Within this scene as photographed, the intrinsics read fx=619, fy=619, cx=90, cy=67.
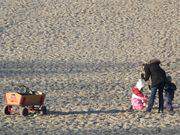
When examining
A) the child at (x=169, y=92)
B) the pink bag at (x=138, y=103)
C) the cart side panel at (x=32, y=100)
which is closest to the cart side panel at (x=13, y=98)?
the cart side panel at (x=32, y=100)

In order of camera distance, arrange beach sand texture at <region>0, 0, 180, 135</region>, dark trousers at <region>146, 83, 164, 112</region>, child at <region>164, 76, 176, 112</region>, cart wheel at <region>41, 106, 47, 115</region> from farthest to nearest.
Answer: child at <region>164, 76, 176, 112</region>, dark trousers at <region>146, 83, 164, 112</region>, cart wheel at <region>41, 106, 47, 115</region>, beach sand texture at <region>0, 0, 180, 135</region>

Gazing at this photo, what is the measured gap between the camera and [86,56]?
25.3 meters

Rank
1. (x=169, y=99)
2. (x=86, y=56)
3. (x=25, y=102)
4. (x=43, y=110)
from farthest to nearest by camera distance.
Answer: (x=86, y=56), (x=169, y=99), (x=43, y=110), (x=25, y=102)

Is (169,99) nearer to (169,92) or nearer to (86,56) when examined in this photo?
(169,92)

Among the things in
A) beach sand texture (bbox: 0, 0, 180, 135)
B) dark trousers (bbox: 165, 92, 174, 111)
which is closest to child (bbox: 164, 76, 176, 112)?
dark trousers (bbox: 165, 92, 174, 111)

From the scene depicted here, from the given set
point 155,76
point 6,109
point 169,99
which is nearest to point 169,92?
point 169,99

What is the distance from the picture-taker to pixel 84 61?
79.3 ft

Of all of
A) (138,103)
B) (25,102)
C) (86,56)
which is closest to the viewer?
(25,102)

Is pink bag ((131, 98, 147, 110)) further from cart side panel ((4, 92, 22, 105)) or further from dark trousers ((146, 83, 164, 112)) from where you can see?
cart side panel ((4, 92, 22, 105))

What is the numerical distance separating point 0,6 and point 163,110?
22509mm

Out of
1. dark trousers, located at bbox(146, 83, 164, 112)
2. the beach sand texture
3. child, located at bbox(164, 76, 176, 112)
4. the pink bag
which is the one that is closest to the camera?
the beach sand texture

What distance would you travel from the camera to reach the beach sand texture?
43.6 ft

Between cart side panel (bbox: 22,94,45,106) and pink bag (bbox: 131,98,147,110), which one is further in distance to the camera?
pink bag (bbox: 131,98,147,110)

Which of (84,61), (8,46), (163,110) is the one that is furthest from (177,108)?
(8,46)
